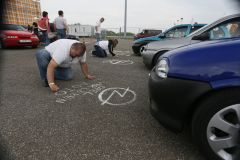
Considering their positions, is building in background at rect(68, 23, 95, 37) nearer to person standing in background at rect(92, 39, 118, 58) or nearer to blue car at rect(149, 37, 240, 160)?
person standing in background at rect(92, 39, 118, 58)

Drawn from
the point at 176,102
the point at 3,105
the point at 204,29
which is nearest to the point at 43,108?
the point at 3,105

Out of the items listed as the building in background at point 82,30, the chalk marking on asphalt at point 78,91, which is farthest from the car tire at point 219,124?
the building in background at point 82,30

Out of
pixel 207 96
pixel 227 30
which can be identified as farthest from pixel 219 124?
pixel 227 30

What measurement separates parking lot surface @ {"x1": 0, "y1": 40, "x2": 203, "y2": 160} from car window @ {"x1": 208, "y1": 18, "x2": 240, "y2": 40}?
1.77 m

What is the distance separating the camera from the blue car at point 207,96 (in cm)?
146

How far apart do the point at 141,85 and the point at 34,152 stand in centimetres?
247

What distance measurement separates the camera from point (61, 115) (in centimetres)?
254

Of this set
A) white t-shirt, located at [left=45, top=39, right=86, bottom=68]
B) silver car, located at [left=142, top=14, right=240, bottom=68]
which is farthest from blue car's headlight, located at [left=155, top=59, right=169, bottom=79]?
white t-shirt, located at [left=45, top=39, right=86, bottom=68]

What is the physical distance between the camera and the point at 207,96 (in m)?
1.58

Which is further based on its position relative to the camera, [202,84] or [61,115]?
[61,115]

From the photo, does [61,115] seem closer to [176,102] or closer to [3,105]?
[3,105]

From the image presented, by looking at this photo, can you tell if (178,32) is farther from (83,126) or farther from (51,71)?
(83,126)

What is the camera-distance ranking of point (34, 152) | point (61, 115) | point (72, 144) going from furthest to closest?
point (61, 115) < point (72, 144) < point (34, 152)

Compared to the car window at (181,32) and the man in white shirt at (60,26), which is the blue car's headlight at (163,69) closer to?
the car window at (181,32)
